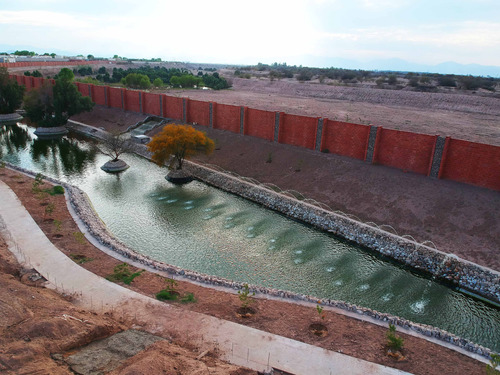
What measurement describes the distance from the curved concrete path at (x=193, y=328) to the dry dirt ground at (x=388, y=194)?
10761mm

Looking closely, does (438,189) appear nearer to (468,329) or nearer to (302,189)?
(302,189)

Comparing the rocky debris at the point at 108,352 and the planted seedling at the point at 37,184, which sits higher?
the rocky debris at the point at 108,352

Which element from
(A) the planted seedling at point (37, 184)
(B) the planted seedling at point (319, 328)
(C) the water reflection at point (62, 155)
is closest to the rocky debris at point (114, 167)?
(C) the water reflection at point (62, 155)

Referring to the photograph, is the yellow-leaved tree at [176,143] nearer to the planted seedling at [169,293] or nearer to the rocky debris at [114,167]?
the rocky debris at [114,167]

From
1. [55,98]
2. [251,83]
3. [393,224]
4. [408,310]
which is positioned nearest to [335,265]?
[408,310]

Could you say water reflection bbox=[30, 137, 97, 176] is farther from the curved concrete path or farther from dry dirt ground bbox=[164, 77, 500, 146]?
dry dirt ground bbox=[164, 77, 500, 146]

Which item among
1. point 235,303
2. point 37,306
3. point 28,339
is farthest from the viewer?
point 235,303

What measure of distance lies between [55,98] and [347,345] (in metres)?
42.1

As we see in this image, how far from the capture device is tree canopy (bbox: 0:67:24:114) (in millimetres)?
45928

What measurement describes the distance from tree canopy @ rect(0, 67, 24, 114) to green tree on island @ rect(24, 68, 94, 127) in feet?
21.4

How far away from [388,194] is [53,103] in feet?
124

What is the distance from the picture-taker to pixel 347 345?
9977mm

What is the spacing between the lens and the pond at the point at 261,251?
554 inches

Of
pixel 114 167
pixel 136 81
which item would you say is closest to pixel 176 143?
pixel 114 167
